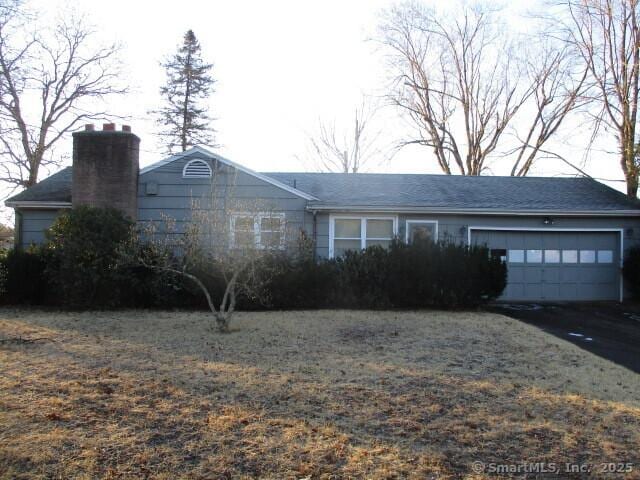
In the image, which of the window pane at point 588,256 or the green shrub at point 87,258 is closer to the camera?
the green shrub at point 87,258

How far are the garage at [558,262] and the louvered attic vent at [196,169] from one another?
7.61 metres

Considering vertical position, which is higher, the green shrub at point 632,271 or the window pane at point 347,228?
the window pane at point 347,228

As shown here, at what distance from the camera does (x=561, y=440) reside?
4.51 metres

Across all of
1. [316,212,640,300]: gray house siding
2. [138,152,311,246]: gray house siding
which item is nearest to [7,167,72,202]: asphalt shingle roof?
Answer: [138,152,311,246]: gray house siding

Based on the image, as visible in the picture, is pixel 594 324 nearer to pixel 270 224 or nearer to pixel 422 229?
pixel 422 229

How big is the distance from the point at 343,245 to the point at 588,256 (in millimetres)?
7293

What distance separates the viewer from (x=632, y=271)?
1461cm

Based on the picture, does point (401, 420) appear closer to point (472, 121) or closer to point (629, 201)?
point (629, 201)

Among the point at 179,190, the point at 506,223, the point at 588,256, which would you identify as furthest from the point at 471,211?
the point at 179,190

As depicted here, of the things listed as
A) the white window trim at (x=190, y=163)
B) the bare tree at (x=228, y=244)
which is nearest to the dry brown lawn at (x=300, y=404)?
the bare tree at (x=228, y=244)

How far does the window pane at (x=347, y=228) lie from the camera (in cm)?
1433

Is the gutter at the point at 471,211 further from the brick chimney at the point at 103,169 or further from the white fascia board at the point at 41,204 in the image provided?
the white fascia board at the point at 41,204

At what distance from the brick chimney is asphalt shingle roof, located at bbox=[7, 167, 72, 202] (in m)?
1.43

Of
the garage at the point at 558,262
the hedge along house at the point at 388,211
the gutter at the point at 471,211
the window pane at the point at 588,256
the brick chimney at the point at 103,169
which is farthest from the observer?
the window pane at the point at 588,256
